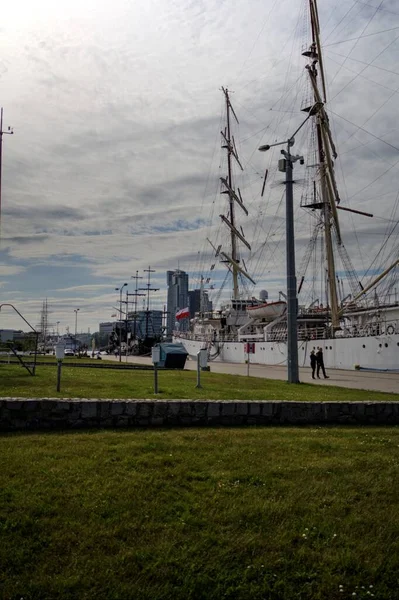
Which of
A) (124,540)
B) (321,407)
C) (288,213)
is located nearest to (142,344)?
(288,213)

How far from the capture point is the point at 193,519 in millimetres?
6598

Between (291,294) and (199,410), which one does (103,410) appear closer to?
(199,410)

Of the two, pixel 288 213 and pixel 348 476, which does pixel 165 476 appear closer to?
pixel 348 476

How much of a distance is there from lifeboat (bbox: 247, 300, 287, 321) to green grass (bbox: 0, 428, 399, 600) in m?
54.9

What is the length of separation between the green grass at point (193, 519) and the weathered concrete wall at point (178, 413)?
0.63 m

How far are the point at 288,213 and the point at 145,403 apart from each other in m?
13.9

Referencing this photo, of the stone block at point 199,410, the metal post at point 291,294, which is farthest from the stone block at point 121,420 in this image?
the metal post at point 291,294

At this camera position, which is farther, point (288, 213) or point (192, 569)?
point (288, 213)

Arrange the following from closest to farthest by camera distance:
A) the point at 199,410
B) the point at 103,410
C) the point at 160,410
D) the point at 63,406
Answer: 1. the point at 63,406
2. the point at 103,410
3. the point at 160,410
4. the point at 199,410

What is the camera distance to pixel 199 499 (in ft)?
23.5

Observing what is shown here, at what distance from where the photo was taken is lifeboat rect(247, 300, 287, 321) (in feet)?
210

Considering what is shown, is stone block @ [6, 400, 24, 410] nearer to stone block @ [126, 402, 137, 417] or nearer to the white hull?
stone block @ [126, 402, 137, 417]

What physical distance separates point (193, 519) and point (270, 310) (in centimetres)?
5883

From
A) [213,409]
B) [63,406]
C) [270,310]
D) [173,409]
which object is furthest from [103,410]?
[270,310]
